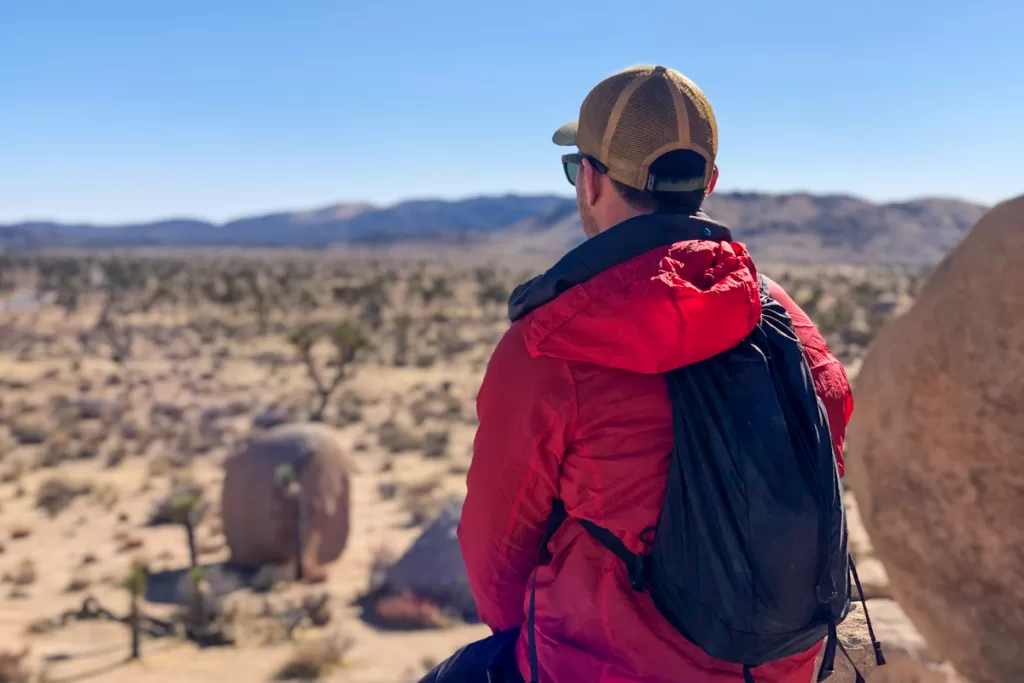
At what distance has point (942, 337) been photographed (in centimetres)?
341

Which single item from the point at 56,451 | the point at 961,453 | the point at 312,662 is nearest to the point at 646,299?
the point at 961,453

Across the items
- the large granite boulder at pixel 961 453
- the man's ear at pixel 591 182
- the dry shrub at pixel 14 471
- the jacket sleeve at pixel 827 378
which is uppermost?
the man's ear at pixel 591 182

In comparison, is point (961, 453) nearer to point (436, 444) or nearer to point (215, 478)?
point (436, 444)

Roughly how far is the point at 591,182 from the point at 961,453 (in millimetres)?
2426

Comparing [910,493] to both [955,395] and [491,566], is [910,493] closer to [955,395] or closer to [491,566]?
[955,395]

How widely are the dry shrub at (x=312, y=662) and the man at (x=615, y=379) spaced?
16.8 ft

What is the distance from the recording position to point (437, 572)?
757 cm

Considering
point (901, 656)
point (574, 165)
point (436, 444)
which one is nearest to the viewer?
point (574, 165)

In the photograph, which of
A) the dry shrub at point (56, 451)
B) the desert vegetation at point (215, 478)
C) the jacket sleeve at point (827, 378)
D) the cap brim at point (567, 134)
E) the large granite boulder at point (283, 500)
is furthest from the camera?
the dry shrub at point (56, 451)

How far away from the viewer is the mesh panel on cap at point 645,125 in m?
1.60

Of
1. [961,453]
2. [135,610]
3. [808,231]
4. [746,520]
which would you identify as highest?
[808,231]

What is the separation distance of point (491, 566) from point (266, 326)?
88.3 feet

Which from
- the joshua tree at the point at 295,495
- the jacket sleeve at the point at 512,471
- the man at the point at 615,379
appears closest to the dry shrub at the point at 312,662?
the joshua tree at the point at 295,495

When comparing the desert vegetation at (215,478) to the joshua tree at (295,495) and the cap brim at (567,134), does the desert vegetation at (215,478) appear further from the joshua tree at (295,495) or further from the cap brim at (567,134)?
the cap brim at (567,134)
